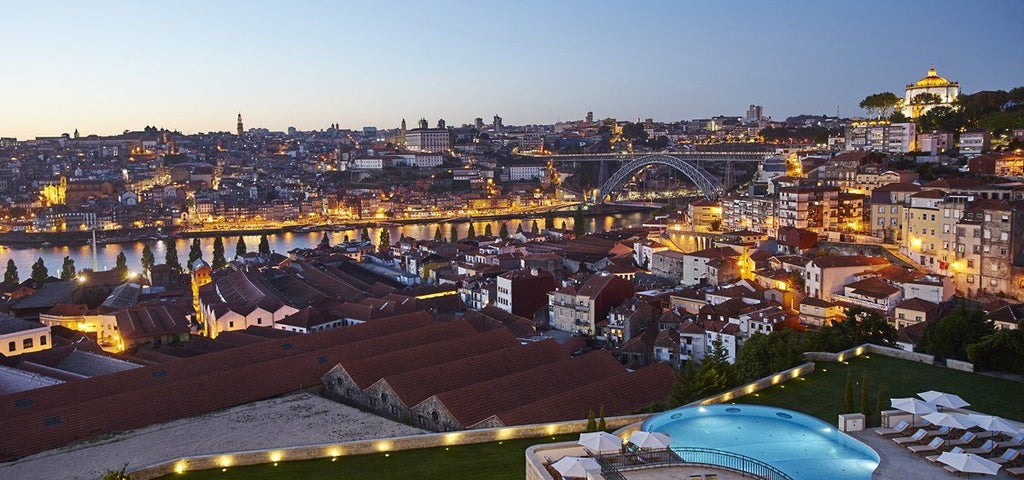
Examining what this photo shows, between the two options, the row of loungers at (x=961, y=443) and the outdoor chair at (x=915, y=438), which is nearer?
the row of loungers at (x=961, y=443)

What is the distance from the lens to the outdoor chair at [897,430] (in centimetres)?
455

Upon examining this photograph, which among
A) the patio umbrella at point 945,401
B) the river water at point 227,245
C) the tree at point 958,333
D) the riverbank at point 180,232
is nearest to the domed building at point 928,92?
the river water at point 227,245

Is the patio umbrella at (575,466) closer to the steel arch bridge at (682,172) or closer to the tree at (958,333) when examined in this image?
the tree at (958,333)

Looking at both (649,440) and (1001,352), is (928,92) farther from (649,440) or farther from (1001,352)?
(649,440)

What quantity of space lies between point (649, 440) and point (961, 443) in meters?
1.60

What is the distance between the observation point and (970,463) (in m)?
3.89

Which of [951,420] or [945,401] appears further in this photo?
[945,401]

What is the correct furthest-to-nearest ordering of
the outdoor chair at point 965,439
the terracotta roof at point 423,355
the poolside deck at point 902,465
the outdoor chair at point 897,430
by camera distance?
the terracotta roof at point 423,355, the outdoor chair at point 897,430, the outdoor chair at point 965,439, the poolside deck at point 902,465

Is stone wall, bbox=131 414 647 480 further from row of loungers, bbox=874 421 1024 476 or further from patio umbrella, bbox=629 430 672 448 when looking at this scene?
row of loungers, bbox=874 421 1024 476

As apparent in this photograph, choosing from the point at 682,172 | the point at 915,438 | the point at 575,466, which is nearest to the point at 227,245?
the point at 682,172

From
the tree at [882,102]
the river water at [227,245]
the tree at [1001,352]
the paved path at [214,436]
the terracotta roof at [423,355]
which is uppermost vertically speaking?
the tree at [882,102]

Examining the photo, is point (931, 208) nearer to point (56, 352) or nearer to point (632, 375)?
point (632, 375)

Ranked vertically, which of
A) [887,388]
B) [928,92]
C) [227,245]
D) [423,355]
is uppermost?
[928,92]

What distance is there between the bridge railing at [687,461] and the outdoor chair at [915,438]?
859 millimetres
